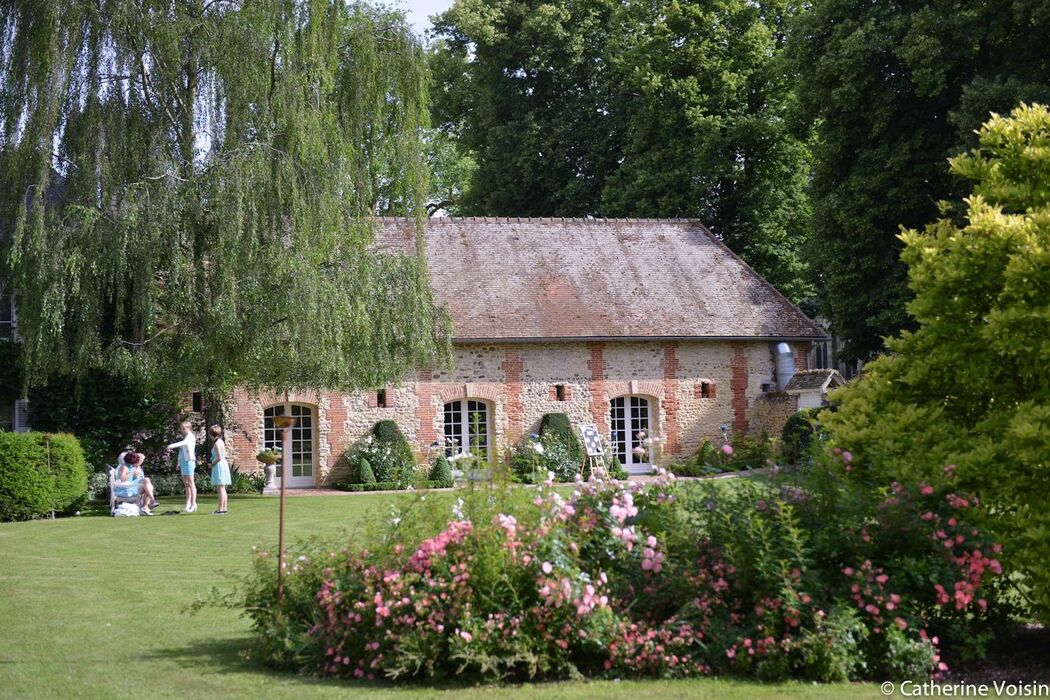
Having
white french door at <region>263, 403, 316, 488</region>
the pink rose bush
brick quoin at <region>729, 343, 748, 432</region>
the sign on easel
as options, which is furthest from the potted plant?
the pink rose bush

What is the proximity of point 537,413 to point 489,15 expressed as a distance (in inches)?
496

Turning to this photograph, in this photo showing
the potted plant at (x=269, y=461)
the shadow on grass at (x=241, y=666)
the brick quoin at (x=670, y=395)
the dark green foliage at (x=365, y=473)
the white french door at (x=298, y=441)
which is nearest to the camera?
the shadow on grass at (x=241, y=666)

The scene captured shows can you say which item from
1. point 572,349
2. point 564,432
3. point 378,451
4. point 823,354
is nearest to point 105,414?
point 378,451

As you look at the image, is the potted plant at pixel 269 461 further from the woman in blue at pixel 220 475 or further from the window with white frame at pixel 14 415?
the window with white frame at pixel 14 415

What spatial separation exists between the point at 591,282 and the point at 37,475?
11.9m

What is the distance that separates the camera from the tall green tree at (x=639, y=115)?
27.8 m

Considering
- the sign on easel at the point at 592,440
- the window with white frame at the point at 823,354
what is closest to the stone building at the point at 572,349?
the sign on easel at the point at 592,440

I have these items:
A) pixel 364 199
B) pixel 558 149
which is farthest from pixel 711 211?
pixel 364 199

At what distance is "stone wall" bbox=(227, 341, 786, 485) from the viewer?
70.2 feet

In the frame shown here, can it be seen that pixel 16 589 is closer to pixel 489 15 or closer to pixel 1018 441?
pixel 1018 441

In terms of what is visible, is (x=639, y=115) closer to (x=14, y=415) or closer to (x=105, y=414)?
(x=105, y=414)

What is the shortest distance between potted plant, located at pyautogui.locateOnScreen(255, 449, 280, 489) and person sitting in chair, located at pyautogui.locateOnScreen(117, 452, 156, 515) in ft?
12.5

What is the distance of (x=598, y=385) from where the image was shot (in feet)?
74.9

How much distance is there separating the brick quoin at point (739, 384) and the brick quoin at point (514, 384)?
15.2ft
